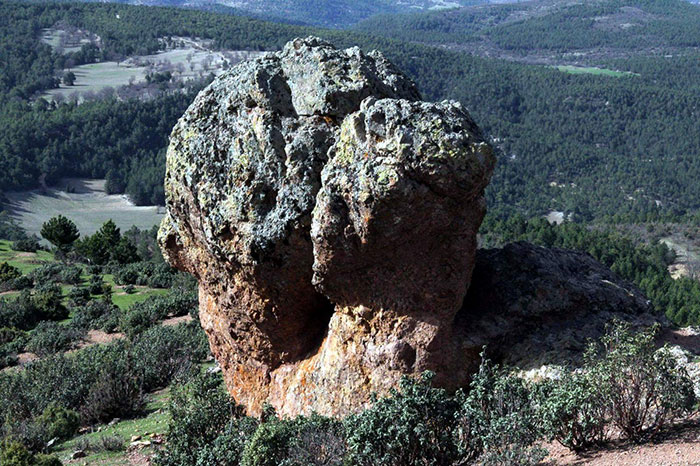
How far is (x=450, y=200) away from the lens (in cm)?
899

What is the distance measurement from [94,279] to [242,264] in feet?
93.9

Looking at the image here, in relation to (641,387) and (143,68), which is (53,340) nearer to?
(641,387)

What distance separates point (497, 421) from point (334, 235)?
3.10 metres

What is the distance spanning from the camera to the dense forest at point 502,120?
118188mm

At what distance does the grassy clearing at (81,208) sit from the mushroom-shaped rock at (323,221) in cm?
8233

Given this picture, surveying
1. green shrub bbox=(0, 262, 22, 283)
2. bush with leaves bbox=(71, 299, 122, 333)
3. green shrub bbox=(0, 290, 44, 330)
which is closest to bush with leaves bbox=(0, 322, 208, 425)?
bush with leaves bbox=(71, 299, 122, 333)

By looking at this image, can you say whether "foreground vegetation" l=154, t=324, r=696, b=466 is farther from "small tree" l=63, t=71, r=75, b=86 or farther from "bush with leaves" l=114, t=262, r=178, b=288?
"small tree" l=63, t=71, r=75, b=86

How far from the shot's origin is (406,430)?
8.13 metres

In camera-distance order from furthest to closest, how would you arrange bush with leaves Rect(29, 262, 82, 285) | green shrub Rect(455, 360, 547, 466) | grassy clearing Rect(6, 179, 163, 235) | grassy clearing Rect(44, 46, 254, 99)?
grassy clearing Rect(44, 46, 254, 99)
grassy clearing Rect(6, 179, 163, 235)
bush with leaves Rect(29, 262, 82, 285)
green shrub Rect(455, 360, 547, 466)

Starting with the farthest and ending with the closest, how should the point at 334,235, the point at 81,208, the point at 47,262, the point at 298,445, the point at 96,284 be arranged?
the point at 81,208
the point at 47,262
the point at 96,284
the point at 334,235
the point at 298,445

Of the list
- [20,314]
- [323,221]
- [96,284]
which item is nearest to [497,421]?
[323,221]

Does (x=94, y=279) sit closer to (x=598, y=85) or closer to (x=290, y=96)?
(x=290, y=96)

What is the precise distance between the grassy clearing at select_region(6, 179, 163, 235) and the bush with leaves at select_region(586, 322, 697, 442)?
8721 cm

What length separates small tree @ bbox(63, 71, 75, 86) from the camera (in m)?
146
